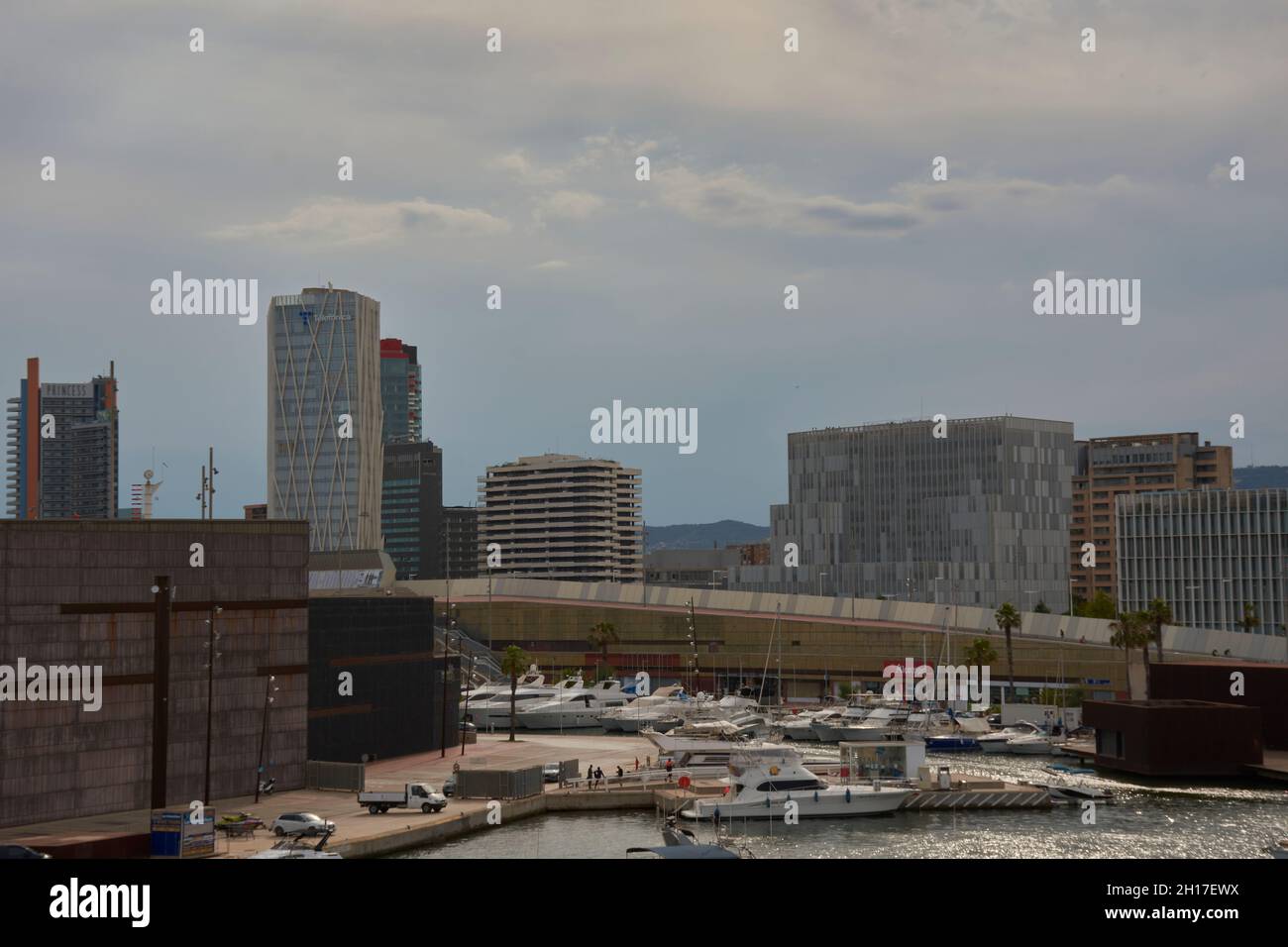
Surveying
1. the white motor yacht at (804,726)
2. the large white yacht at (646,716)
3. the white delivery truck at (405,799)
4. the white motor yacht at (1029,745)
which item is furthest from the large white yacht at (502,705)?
the white delivery truck at (405,799)

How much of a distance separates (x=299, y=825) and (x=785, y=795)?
24.5 m

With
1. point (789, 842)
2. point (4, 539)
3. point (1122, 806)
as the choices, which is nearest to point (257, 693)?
point (4, 539)

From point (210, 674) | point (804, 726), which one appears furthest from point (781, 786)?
point (804, 726)

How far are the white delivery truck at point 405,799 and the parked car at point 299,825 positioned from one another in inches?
287

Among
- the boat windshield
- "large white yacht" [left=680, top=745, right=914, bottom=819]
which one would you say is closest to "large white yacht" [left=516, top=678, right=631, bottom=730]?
"large white yacht" [left=680, top=745, right=914, bottom=819]

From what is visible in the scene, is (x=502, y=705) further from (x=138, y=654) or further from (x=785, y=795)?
(x=138, y=654)

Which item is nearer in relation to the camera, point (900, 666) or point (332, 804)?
point (332, 804)

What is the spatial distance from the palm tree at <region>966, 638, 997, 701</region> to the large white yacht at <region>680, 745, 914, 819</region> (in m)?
50.9

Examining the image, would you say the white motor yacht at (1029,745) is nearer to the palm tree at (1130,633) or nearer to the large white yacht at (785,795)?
the palm tree at (1130,633)

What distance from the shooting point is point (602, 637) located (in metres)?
139

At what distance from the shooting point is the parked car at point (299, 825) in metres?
52.4

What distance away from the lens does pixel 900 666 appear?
12812cm
